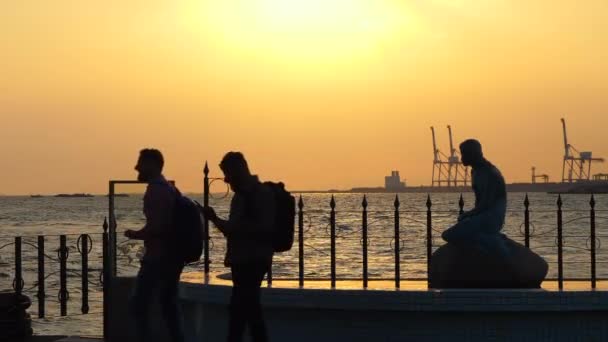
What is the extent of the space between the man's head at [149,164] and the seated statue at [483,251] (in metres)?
3.24

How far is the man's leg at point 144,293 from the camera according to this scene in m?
9.73


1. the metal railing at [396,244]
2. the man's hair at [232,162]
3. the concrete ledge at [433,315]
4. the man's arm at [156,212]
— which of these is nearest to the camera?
the man's hair at [232,162]

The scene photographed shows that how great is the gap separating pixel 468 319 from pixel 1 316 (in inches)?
216

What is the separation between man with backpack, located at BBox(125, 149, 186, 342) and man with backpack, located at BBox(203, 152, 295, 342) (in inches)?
26.2

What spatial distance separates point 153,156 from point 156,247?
80cm

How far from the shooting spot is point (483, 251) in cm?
1145

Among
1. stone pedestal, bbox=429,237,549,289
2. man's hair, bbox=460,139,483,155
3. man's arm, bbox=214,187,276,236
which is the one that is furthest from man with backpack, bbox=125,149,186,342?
man's hair, bbox=460,139,483,155

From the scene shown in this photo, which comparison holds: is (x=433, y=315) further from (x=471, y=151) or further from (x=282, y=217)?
(x=282, y=217)

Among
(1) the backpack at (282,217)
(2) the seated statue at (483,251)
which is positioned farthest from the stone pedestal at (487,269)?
(1) the backpack at (282,217)

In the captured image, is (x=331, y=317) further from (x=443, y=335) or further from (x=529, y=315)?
(x=529, y=315)

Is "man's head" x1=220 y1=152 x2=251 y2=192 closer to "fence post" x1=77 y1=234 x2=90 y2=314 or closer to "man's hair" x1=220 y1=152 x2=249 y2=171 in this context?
"man's hair" x1=220 y1=152 x2=249 y2=171

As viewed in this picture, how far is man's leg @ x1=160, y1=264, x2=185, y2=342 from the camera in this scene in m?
9.80

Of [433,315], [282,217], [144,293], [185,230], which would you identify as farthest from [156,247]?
[433,315]

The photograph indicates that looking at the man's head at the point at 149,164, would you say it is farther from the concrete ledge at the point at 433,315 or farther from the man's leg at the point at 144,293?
the concrete ledge at the point at 433,315
